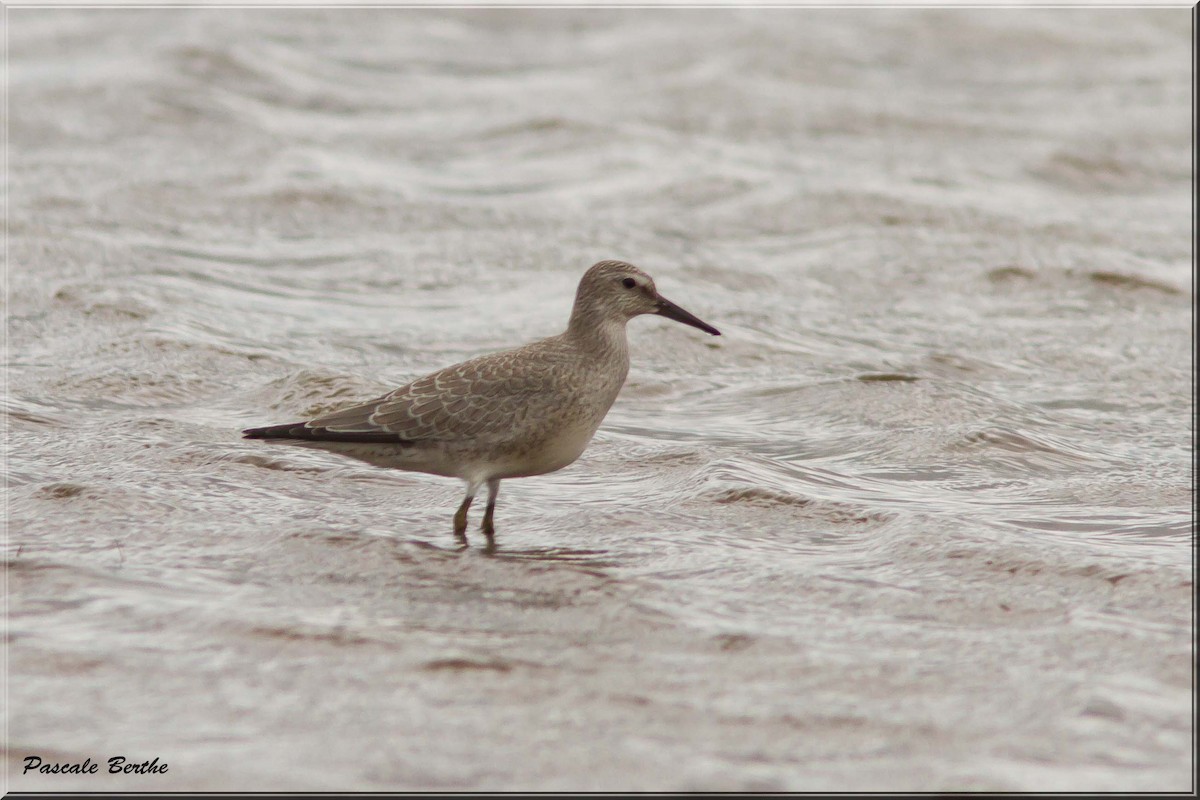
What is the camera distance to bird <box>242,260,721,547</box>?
7.68 m

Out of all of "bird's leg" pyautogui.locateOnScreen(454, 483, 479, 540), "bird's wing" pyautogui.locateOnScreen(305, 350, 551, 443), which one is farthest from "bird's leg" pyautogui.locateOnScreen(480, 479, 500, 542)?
"bird's wing" pyautogui.locateOnScreen(305, 350, 551, 443)

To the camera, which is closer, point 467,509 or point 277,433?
point 277,433

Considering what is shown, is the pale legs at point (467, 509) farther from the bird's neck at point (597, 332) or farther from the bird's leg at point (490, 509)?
the bird's neck at point (597, 332)

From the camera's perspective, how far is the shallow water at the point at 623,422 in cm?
553

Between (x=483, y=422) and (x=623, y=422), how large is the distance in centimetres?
269

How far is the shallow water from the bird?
0.40m

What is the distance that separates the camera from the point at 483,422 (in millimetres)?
7699

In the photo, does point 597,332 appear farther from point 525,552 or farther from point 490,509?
point 525,552

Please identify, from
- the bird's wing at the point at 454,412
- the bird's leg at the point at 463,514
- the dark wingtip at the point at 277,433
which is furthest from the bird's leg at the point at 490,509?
the dark wingtip at the point at 277,433

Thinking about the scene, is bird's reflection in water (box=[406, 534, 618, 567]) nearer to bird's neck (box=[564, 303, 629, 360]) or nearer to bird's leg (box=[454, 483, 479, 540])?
bird's leg (box=[454, 483, 479, 540])

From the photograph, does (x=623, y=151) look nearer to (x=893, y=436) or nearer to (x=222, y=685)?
(x=893, y=436)

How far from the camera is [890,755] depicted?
5285 mm

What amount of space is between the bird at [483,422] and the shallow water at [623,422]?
399mm

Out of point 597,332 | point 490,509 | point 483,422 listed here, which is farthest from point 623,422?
point 483,422
